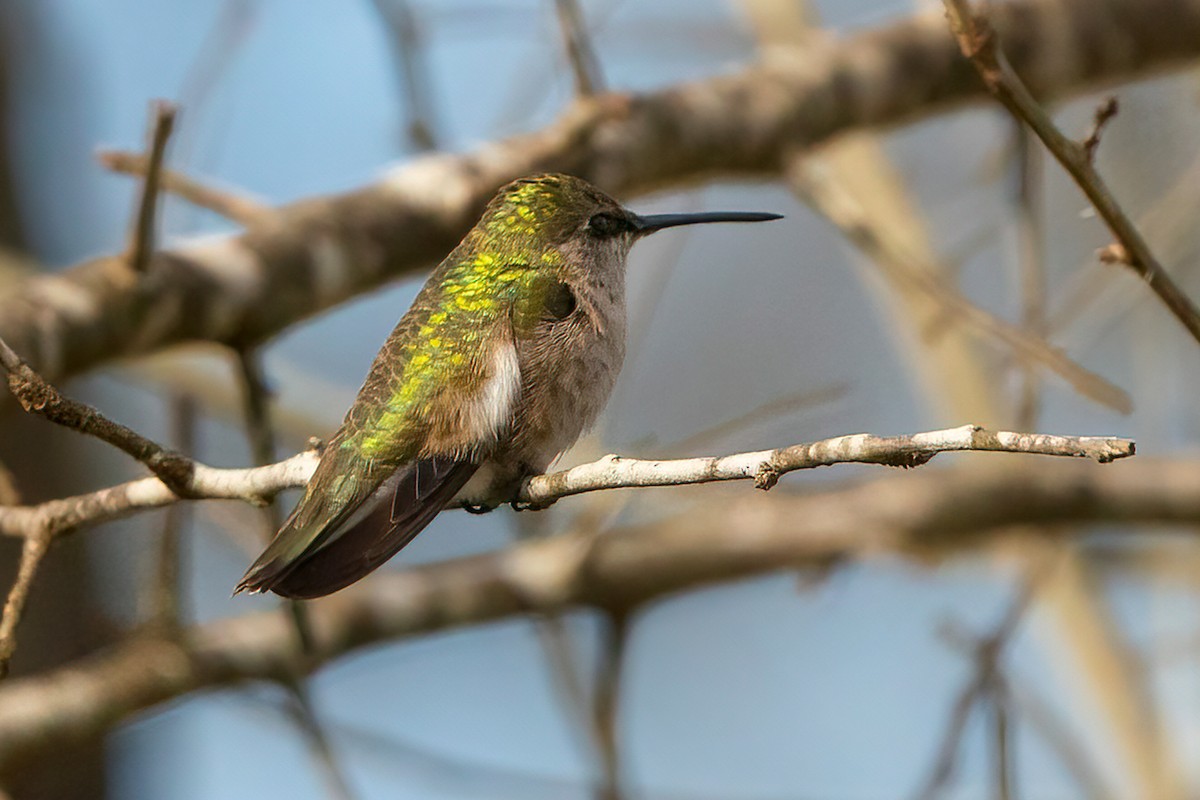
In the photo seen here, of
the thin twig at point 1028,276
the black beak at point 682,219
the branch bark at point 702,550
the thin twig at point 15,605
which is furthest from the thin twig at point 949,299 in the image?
the thin twig at point 15,605

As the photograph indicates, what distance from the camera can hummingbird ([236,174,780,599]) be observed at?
300cm

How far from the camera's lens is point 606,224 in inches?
165

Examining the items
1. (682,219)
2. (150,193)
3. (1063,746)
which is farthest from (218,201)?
(1063,746)

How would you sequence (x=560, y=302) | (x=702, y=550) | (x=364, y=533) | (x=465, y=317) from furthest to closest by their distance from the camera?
(x=702, y=550), (x=560, y=302), (x=465, y=317), (x=364, y=533)

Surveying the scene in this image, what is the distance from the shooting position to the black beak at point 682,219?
4.19 m

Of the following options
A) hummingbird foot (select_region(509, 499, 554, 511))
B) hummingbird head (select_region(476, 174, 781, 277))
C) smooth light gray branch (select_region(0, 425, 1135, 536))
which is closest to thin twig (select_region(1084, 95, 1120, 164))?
smooth light gray branch (select_region(0, 425, 1135, 536))

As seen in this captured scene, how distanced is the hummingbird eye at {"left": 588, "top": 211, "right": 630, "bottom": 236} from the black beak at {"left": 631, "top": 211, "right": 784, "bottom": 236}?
58 millimetres

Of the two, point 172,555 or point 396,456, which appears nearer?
point 396,456

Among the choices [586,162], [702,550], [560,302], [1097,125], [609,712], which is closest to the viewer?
[1097,125]

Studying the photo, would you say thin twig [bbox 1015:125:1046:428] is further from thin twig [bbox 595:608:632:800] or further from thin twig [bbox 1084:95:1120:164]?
thin twig [bbox 595:608:632:800]

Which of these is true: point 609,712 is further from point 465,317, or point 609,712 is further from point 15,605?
point 15,605

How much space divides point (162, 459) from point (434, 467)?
73 cm

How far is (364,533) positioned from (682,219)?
5.84 ft

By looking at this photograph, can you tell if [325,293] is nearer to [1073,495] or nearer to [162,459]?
[162,459]
